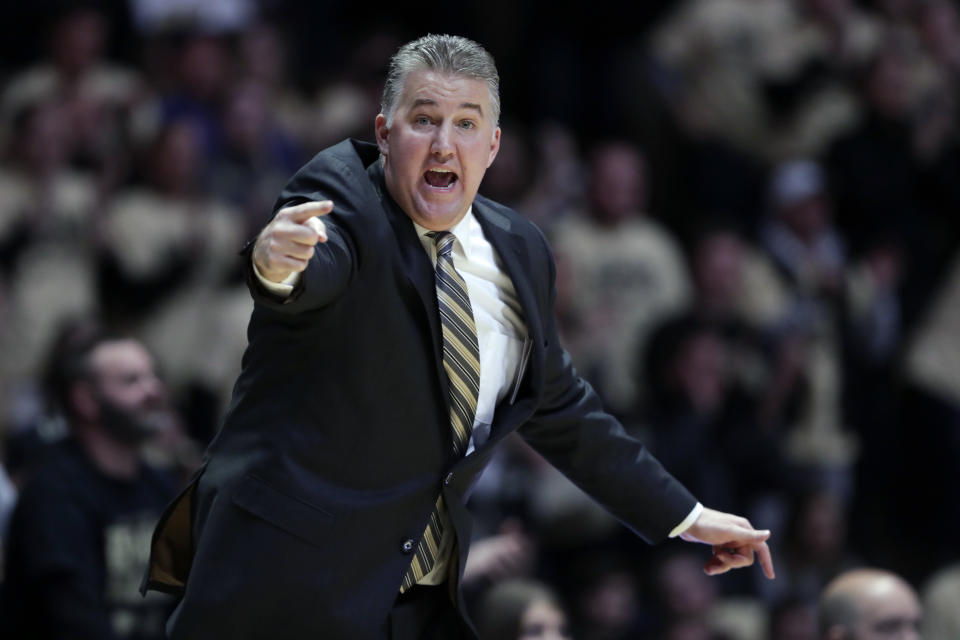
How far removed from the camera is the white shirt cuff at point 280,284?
9.37 feet

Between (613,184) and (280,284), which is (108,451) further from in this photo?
(613,184)

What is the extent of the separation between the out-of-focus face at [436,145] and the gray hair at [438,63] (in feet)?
0.05

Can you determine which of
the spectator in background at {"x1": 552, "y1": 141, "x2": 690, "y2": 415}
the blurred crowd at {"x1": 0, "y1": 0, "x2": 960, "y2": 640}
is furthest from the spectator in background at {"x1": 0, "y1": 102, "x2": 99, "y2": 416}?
the spectator in background at {"x1": 552, "y1": 141, "x2": 690, "y2": 415}

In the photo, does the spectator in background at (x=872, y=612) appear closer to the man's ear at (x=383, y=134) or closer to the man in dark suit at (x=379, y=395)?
the man in dark suit at (x=379, y=395)

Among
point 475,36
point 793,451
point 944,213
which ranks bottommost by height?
point 793,451

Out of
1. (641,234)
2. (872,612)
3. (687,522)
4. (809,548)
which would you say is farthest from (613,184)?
(687,522)

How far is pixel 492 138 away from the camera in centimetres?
338

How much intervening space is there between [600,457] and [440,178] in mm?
827

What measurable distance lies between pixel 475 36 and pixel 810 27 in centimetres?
217

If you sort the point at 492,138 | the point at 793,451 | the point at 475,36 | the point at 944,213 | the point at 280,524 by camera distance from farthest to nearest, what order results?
1. the point at 475,36
2. the point at 944,213
3. the point at 793,451
4. the point at 492,138
5. the point at 280,524

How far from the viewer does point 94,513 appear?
545 cm

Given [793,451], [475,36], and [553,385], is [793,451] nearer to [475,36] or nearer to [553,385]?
[475,36]

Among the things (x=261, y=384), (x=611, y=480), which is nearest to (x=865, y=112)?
(x=611, y=480)

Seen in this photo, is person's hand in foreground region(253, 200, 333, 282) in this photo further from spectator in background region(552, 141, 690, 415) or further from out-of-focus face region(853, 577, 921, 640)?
spectator in background region(552, 141, 690, 415)
